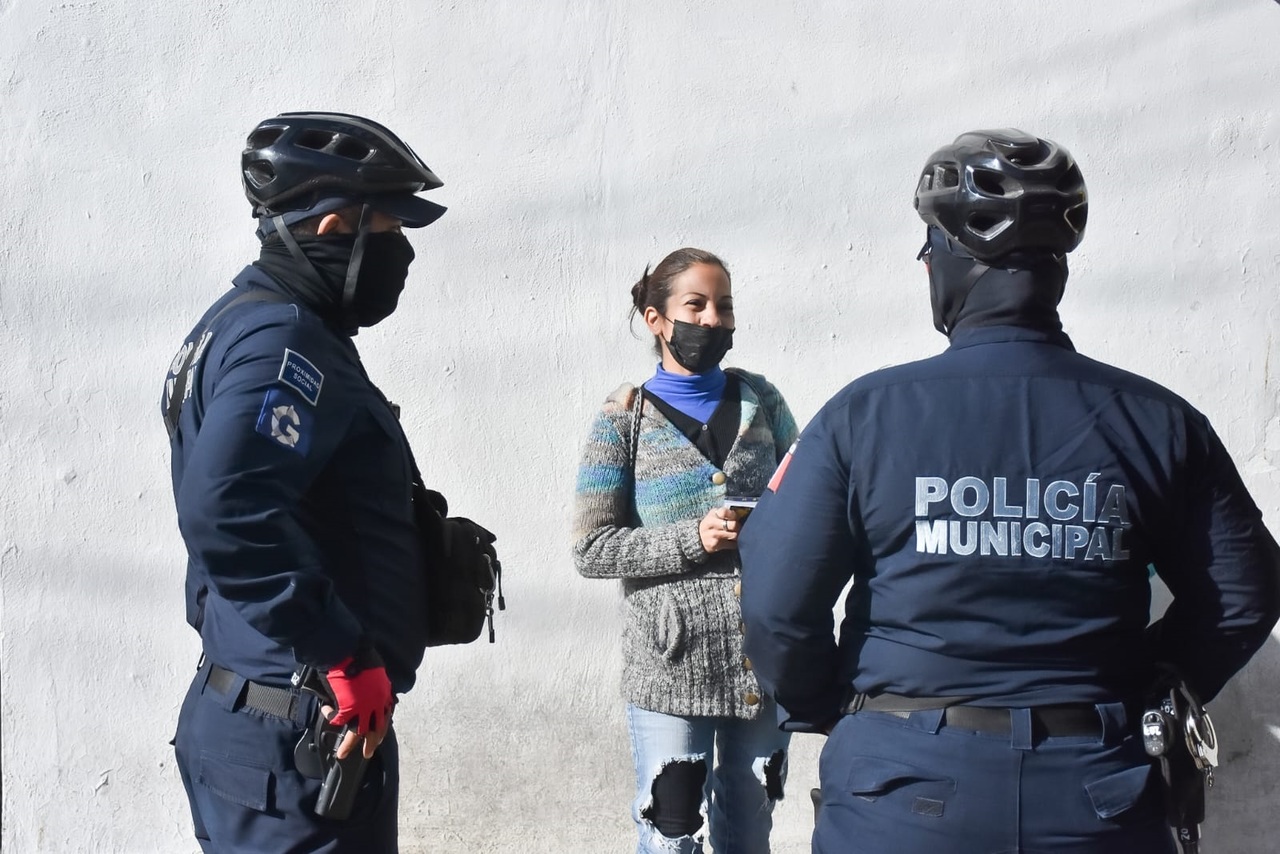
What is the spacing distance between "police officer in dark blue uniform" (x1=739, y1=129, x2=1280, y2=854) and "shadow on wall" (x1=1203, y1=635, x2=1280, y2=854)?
6.92 feet

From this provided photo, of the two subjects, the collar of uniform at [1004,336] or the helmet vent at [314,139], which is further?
the helmet vent at [314,139]

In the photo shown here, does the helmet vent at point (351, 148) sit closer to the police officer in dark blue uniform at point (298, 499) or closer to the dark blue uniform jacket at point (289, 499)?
the police officer in dark blue uniform at point (298, 499)

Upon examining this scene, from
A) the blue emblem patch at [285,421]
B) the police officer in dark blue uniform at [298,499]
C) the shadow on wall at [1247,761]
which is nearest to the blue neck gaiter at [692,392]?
the police officer in dark blue uniform at [298,499]

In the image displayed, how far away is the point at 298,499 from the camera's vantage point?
2.12 metres

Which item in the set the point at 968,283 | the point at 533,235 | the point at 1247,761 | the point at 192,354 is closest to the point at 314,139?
the point at 192,354

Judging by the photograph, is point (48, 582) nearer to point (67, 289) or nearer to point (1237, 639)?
point (67, 289)

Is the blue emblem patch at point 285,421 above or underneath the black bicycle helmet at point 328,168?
underneath

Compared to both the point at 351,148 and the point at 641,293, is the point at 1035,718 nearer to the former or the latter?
the point at 351,148

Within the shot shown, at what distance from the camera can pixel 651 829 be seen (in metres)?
2.99

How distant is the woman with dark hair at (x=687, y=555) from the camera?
2955 mm

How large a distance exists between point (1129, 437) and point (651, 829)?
65.9 inches

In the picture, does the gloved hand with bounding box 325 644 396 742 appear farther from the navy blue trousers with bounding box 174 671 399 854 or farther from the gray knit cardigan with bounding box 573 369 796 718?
the gray knit cardigan with bounding box 573 369 796 718

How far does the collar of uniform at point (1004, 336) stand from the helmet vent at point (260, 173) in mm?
1351

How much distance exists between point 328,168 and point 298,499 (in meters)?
0.66
